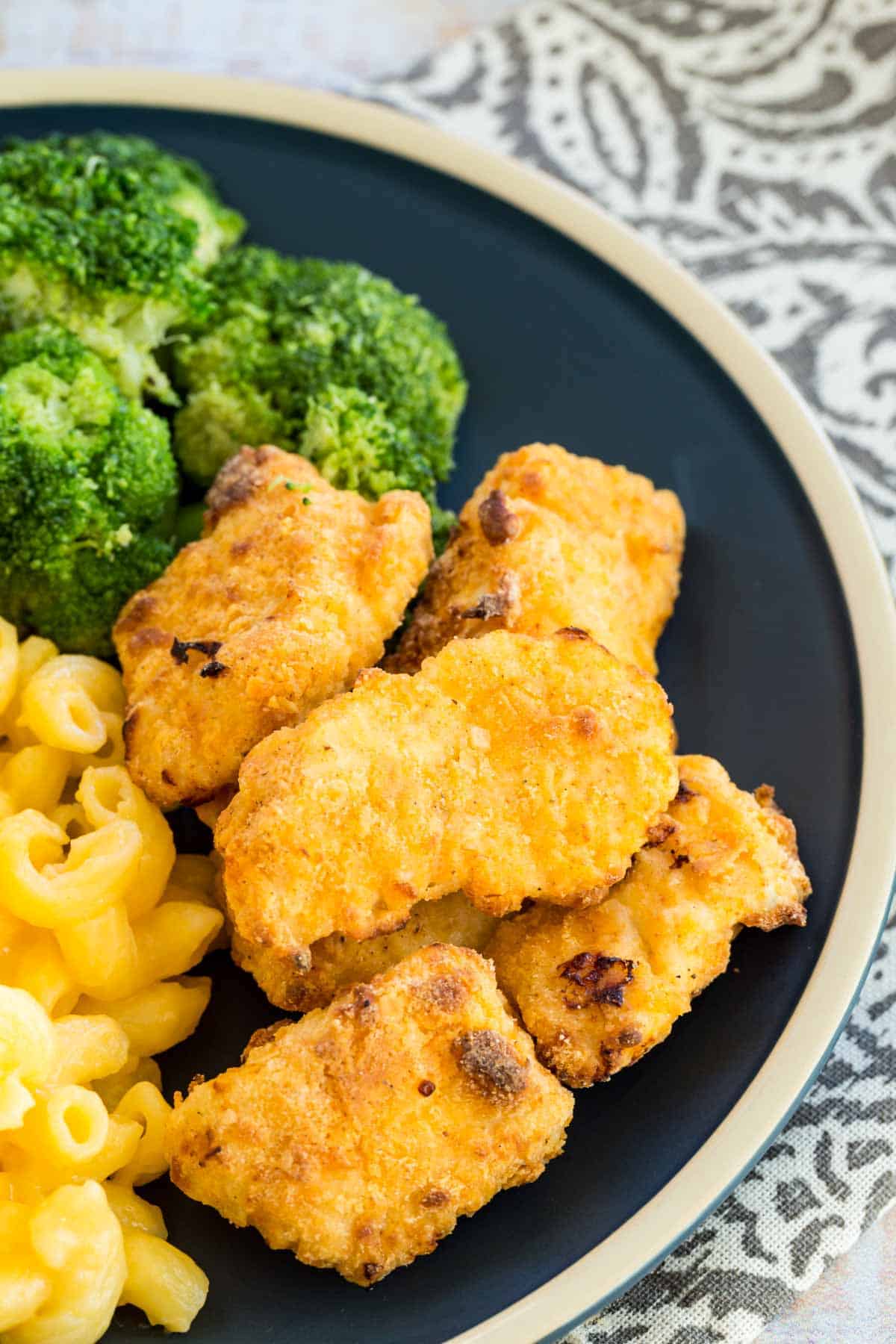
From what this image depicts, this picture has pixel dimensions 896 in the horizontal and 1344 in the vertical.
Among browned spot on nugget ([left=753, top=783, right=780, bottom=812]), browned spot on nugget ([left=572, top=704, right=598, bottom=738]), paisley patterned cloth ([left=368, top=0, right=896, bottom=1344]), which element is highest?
paisley patterned cloth ([left=368, top=0, right=896, bottom=1344])

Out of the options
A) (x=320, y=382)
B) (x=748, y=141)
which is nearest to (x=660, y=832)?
(x=320, y=382)

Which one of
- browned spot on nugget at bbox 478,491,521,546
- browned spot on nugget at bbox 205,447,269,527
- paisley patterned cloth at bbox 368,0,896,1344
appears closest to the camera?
browned spot on nugget at bbox 478,491,521,546

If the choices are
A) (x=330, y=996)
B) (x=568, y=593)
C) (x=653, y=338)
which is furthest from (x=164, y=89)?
(x=330, y=996)

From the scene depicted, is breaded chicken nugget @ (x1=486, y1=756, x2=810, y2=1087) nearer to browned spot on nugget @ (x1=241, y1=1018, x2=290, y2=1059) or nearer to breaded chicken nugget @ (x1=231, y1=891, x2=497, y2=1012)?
breaded chicken nugget @ (x1=231, y1=891, x2=497, y2=1012)

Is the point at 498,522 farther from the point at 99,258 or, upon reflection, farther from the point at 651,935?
the point at 99,258

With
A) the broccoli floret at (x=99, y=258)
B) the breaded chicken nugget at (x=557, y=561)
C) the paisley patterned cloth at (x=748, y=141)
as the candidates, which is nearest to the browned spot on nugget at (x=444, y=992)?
the breaded chicken nugget at (x=557, y=561)

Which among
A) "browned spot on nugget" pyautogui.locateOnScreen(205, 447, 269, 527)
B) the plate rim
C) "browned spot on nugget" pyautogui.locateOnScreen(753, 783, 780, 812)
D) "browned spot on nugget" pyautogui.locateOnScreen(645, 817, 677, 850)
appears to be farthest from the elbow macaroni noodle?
"browned spot on nugget" pyautogui.locateOnScreen(753, 783, 780, 812)

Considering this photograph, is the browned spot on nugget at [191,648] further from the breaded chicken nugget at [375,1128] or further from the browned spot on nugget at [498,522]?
the breaded chicken nugget at [375,1128]
